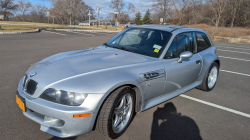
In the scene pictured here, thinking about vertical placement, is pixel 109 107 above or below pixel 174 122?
above

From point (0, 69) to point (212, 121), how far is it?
227 inches

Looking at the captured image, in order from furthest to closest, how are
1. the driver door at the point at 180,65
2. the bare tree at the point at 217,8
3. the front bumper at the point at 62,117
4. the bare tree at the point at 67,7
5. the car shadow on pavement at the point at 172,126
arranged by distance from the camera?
the bare tree at the point at 67,7
the bare tree at the point at 217,8
the driver door at the point at 180,65
the car shadow on pavement at the point at 172,126
the front bumper at the point at 62,117

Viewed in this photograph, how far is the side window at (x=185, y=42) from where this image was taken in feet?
11.5

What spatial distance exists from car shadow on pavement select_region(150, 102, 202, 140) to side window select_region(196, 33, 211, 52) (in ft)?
5.59

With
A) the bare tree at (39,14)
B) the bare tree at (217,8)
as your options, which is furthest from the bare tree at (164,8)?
the bare tree at (39,14)

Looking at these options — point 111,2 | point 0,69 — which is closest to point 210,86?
point 0,69

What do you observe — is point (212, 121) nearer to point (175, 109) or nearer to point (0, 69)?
point (175, 109)

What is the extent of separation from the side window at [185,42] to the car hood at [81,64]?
831mm

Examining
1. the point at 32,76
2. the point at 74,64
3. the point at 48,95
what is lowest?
the point at 48,95

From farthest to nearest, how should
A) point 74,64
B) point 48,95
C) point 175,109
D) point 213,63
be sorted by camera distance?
point 213,63
point 175,109
point 74,64
point 48,95

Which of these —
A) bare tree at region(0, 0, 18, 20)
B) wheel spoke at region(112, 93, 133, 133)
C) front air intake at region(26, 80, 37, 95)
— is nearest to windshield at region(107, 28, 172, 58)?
wheel spoke at region(112, 93, 133, 133)

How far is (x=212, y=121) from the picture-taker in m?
3.16

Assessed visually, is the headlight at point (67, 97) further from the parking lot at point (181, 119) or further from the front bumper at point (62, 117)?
the parking lot at point (181, 119)

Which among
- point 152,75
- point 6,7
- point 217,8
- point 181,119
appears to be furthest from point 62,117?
point 6,7
